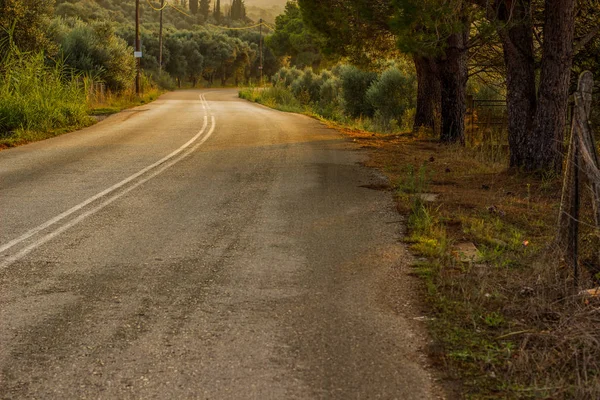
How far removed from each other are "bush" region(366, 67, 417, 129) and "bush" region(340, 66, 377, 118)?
3079 millimetres

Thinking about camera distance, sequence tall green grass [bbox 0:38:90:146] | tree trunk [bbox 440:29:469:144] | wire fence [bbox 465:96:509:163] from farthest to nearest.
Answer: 1. wire fence [bbox 465:96:509:163]
2. tall green grass [bbox 0:38:90:146]
3. tree trunk [bbox 440:29:469:144]

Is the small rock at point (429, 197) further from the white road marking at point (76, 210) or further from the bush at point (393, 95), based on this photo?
the bush at point (393, 95)

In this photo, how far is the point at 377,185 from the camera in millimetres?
11562

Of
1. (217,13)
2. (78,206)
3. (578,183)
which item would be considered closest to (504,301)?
(578,183)

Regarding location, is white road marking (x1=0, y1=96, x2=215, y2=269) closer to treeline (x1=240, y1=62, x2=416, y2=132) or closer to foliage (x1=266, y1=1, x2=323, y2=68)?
treeline (x1=240, y1=62, x2=416, y2=132)

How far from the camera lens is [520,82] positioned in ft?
41.7

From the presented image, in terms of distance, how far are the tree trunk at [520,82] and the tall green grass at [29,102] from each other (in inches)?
430

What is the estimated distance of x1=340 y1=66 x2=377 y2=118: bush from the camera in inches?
1397

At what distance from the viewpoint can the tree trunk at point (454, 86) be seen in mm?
17844

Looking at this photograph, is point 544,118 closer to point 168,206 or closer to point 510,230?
point 510,230

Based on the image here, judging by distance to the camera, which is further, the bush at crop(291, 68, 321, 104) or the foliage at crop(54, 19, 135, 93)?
the bush at crop(291, 68, 321, 104)

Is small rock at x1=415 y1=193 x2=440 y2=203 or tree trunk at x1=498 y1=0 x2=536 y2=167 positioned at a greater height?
tree trunk at x1=498 y1=0 x2=536 y2=167

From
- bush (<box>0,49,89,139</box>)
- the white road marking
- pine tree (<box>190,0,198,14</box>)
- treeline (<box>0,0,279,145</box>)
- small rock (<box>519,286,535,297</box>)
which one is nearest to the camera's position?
small rock (<box>519,286,535,297</box>)

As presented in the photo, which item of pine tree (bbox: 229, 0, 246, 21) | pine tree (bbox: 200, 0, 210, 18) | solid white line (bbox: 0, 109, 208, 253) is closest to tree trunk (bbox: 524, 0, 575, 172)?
solid white line (bbox: 0, 109, 208, 253)
